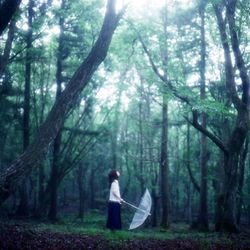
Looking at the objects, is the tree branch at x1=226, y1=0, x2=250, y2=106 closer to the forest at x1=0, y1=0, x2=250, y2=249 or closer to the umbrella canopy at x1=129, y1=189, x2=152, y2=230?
the forest at x1=0, y1=0, x2=250, y2=249

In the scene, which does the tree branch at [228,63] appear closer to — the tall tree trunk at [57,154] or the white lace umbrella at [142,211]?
the white lace umbrella at [142,211]

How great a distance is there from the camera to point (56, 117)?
30.4 feet

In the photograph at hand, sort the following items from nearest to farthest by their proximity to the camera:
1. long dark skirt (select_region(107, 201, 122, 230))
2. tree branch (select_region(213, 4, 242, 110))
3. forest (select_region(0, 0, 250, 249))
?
1. forest (select_region(0, 0, 250, 249))
2. long dark skirt (select_region(107, 201, 122, 230))
3. tree branch (select_region(213, 4, 242, 110))

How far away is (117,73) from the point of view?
30.3 m

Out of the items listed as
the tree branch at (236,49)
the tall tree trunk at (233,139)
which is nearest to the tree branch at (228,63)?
the tall tree trunk at (233,139)

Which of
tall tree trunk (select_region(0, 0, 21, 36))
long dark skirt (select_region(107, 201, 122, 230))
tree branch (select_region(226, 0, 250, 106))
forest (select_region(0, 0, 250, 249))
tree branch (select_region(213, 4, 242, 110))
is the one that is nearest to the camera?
tall tree trunk (select_region(0, 0, 21, 36))

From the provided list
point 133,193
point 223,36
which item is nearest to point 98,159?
point 133,193

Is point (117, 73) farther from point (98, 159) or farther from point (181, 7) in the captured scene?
point (98, 159)

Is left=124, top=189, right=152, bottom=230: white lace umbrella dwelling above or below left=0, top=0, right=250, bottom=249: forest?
below

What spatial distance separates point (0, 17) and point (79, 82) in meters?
2.49

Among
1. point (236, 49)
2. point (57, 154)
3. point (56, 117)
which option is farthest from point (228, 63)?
point (57, 154)

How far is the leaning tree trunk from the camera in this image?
27.4 feet

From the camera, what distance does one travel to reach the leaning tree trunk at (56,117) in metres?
8.35

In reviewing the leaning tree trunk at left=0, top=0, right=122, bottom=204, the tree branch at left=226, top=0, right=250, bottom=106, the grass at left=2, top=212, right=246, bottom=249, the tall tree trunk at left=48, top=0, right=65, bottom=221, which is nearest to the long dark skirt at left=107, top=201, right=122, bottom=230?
the grass at left=2, top=212, right=246, bottom=249
